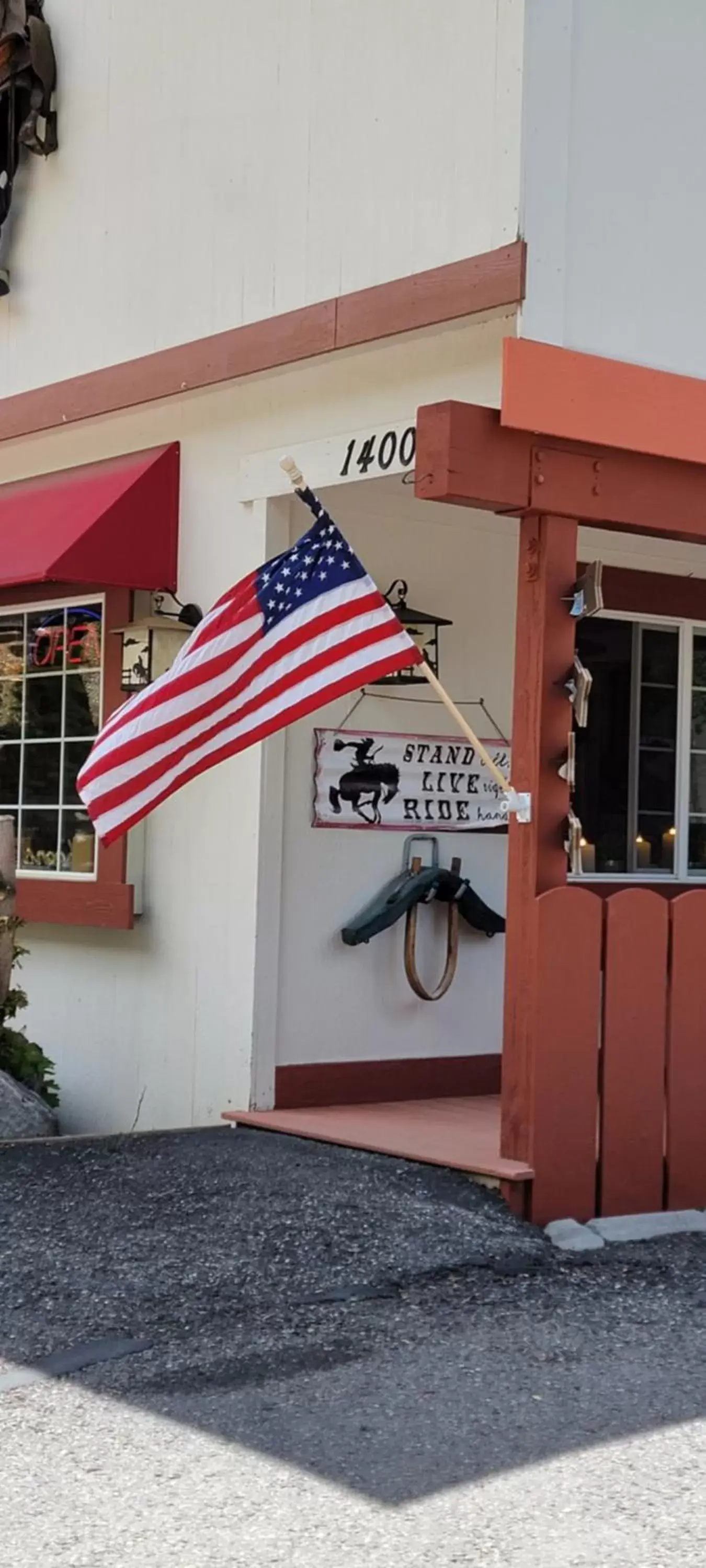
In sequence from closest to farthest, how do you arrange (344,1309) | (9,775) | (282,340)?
(344,1309) → (282,340) → (9,775)

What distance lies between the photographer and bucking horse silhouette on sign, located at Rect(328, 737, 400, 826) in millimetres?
8703

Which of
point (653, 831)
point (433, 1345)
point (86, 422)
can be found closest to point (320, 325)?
point (86, 422)

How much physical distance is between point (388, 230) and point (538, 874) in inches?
107

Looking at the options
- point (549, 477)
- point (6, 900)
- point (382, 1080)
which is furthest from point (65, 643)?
point (549, 477)

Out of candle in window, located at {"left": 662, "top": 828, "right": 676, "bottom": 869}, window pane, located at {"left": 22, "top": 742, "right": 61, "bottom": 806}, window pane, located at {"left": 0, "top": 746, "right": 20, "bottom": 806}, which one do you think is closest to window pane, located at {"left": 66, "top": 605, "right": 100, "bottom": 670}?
window pane, located at {"left": 22, "top": 742, "right": 61, "bottom": 806}

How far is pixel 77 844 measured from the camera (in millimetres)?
9562

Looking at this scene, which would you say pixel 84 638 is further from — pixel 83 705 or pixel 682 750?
pixel 682 750

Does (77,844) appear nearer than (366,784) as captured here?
No

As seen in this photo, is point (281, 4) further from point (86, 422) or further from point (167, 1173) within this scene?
point (167, 1173)

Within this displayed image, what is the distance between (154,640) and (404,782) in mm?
1362

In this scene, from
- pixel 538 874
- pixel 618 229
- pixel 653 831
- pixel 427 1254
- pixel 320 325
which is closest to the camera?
pixel 427 1254

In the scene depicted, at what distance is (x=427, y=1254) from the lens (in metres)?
6.21

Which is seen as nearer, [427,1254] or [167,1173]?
[427,1254]

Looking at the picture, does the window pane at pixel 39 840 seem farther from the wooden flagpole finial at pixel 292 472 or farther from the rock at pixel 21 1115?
the wooden flagpole finial at pixel 292 472
